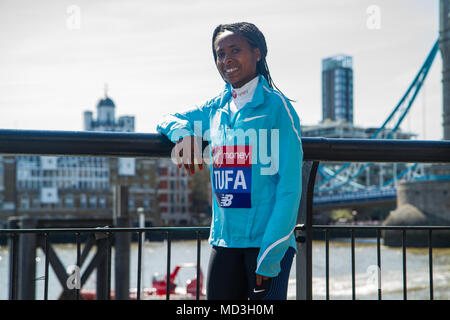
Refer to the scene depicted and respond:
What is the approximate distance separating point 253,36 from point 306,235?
551mm

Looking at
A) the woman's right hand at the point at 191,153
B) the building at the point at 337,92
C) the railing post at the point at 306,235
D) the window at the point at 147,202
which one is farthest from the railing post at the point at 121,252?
the building at the point at 337,92

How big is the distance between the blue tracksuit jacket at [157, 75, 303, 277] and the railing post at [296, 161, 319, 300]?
1.22ft

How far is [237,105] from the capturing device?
1.18m

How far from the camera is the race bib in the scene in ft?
3.68

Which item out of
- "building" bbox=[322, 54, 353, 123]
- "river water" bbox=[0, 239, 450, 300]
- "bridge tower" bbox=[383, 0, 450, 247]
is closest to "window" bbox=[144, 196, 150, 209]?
"river water" bbox=[0, 239, 450, 300]

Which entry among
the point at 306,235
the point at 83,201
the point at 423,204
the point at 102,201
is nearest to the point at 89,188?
the point at 83,201

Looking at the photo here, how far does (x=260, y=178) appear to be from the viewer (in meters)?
1.12

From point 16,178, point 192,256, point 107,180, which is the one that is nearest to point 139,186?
point 107,180

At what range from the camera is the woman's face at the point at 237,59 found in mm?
1196

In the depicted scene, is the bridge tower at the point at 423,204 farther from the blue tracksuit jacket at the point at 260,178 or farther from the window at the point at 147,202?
the blue tracksuit jacket at the point at 260,178

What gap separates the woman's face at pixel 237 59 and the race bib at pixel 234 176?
148 millimetres

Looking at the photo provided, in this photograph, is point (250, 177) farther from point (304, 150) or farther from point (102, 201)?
point (102, 201)
